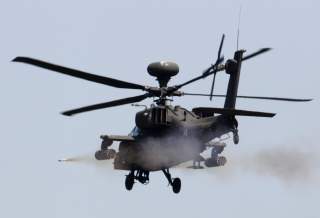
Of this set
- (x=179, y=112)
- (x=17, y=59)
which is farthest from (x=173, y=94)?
(x=17, y=59)

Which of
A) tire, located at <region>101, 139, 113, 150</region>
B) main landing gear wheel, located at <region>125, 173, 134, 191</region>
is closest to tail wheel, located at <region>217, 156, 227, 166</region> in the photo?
main landing gear wheel, located at <region>125, 173, 134, 191</region>

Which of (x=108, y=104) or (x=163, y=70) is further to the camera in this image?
(x=163, y=70)

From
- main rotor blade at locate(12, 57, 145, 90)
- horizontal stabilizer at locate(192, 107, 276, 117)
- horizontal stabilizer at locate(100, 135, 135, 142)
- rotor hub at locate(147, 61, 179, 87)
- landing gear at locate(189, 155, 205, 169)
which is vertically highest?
rotor hub at locate(147, 61, 179, 87)

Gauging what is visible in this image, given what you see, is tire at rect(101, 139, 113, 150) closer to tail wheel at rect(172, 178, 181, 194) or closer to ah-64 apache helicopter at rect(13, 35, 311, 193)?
ah-64 apache helicopter at rect(13, 35, 311, 193)

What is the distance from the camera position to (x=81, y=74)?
42.3 m

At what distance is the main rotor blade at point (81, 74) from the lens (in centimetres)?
4038

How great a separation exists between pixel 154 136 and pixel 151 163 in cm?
155

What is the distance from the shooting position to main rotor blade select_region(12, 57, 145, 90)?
132 ft

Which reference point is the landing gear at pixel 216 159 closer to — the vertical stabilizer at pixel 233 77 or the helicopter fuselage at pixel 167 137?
the helicopter fuselage at pixel 167 137

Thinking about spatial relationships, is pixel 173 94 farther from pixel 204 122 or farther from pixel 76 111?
pixel 76 111

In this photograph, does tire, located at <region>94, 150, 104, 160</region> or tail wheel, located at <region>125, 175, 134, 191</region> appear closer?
tire, located at <region>94, 150, 104, 160</region>

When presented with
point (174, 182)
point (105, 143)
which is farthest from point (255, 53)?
point (105, 143)

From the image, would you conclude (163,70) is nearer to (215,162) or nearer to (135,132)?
(135,132)

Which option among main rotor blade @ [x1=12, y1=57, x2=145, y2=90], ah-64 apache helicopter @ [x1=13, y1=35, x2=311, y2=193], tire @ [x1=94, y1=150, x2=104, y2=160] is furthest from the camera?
tire @ [x1=94, y1=150, x2=104, y2=160]
